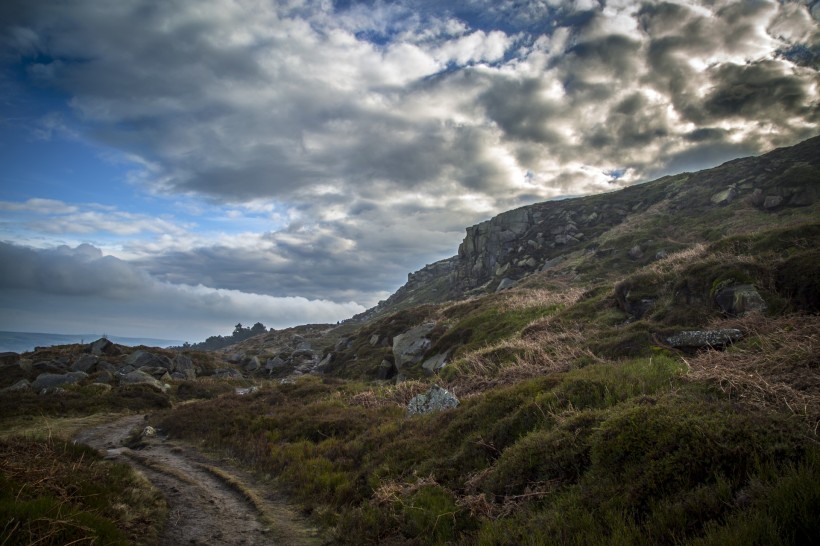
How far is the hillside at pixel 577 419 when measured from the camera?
4887 millimetres

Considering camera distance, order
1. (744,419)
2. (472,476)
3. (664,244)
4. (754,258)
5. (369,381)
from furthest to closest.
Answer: (664,244) < (369,381) < (754,258) < (472,476) < (744,419)

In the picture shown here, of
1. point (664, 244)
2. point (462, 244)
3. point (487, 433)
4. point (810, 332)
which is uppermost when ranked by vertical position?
point (462, 244)

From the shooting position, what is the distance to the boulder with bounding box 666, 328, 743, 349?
11516mm

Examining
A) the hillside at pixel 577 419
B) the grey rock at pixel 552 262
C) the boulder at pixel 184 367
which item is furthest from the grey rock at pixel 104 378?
the grey rock at pixel 552 262

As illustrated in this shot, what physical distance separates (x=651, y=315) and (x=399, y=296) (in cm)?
13720

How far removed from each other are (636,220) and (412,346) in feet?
187

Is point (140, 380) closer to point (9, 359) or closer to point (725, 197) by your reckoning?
point (9, 359)

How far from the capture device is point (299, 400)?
25047 millimetres

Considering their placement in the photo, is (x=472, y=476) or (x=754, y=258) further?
(x=754, y=258)

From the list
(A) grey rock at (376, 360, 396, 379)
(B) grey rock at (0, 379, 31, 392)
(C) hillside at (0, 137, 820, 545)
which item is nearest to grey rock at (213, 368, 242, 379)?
(C) hillside at (0, 137, 820, 545)

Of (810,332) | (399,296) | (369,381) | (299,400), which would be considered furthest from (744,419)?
(399,296)

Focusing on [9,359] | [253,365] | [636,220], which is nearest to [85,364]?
[9,359]

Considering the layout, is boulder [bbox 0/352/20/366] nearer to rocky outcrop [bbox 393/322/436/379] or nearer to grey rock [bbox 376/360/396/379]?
grey rock [bbox 376/360/396/379]

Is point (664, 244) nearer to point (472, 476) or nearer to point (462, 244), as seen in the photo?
point (472, 476)
